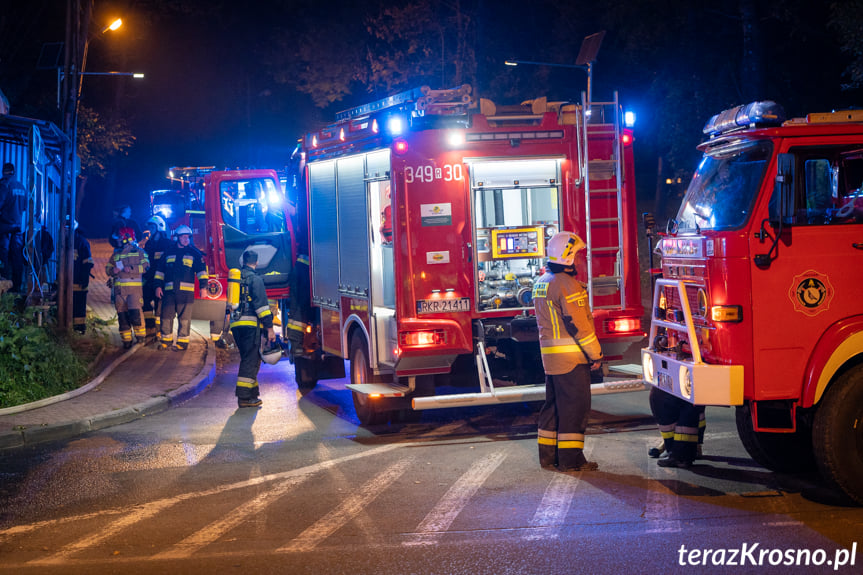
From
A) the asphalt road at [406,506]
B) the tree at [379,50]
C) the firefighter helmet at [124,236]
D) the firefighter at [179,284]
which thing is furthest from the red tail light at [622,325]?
the tree at [379,50]

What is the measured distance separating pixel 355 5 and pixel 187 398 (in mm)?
22841

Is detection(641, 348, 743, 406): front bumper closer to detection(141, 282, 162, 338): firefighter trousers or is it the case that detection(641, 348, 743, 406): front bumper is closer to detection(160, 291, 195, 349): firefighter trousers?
detection(160, 291, 195, 349): firefighter trousers

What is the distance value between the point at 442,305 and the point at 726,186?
304 centimetres

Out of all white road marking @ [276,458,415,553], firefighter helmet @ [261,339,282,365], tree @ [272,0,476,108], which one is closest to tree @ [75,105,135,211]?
tree @ [272,0,476,108]

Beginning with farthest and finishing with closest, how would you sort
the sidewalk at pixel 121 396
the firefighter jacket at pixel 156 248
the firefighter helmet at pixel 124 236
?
the firefighter jacket at pixel 156 248 < the firefighter helmet at pixel 124 236 < the sidewalk at pixel 121 396

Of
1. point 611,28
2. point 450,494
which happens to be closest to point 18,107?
point 611,28

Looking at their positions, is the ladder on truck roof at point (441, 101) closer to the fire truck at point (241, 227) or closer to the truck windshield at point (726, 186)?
the truck windshield at point (726, 186)

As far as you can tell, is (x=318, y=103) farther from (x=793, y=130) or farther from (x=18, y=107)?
(x=793, y=130)

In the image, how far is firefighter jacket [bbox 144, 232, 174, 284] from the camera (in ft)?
50.6

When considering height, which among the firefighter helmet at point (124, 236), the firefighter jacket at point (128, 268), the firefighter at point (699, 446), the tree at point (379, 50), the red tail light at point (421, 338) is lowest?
the firefighter at point (699, 446)

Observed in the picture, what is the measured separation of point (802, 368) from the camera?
624cm

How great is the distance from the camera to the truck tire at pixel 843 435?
20.0 feet

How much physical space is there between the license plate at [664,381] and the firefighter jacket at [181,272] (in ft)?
31.4

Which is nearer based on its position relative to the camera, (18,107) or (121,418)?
(121,418)
